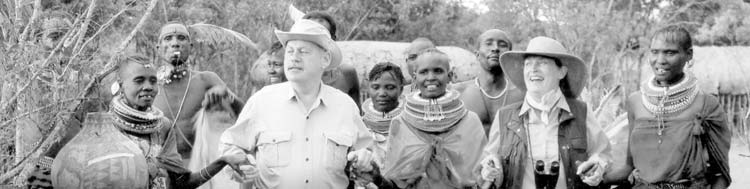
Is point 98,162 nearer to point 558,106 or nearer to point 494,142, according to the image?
point 494,142

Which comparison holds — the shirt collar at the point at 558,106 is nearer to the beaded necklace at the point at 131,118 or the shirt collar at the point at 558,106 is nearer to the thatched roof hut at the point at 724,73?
the beaded necklace at the point at 131,118

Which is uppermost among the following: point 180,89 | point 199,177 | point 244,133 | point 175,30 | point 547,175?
point 175,30

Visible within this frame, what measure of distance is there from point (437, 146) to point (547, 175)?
0.64 metres

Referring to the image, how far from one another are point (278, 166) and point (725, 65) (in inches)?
577

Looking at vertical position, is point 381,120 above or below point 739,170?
above

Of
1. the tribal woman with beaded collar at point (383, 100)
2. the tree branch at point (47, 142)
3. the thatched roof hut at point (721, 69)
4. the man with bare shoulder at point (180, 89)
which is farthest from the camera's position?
the thatched roof hut at point (721, 69)

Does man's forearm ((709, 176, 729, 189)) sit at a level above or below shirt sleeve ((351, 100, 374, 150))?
below

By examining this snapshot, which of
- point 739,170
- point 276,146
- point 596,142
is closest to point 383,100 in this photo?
point 276,146

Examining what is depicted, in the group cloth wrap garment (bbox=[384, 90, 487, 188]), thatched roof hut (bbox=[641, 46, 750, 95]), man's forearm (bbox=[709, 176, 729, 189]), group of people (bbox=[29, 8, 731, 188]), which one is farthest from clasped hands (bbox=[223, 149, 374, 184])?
thatched roof hut (bbox=[641, 46, 750, 95])

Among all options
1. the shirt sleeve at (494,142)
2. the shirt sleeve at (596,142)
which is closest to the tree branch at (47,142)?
the shirt sleeve at (494,142)

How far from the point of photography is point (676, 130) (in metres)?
5.32

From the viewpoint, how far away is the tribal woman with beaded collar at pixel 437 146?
531 centimetres

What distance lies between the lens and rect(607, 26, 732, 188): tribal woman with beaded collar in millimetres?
5277

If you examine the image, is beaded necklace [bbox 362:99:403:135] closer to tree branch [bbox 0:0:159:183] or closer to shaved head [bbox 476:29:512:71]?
shaved head [bbox 476:29:512:71]
